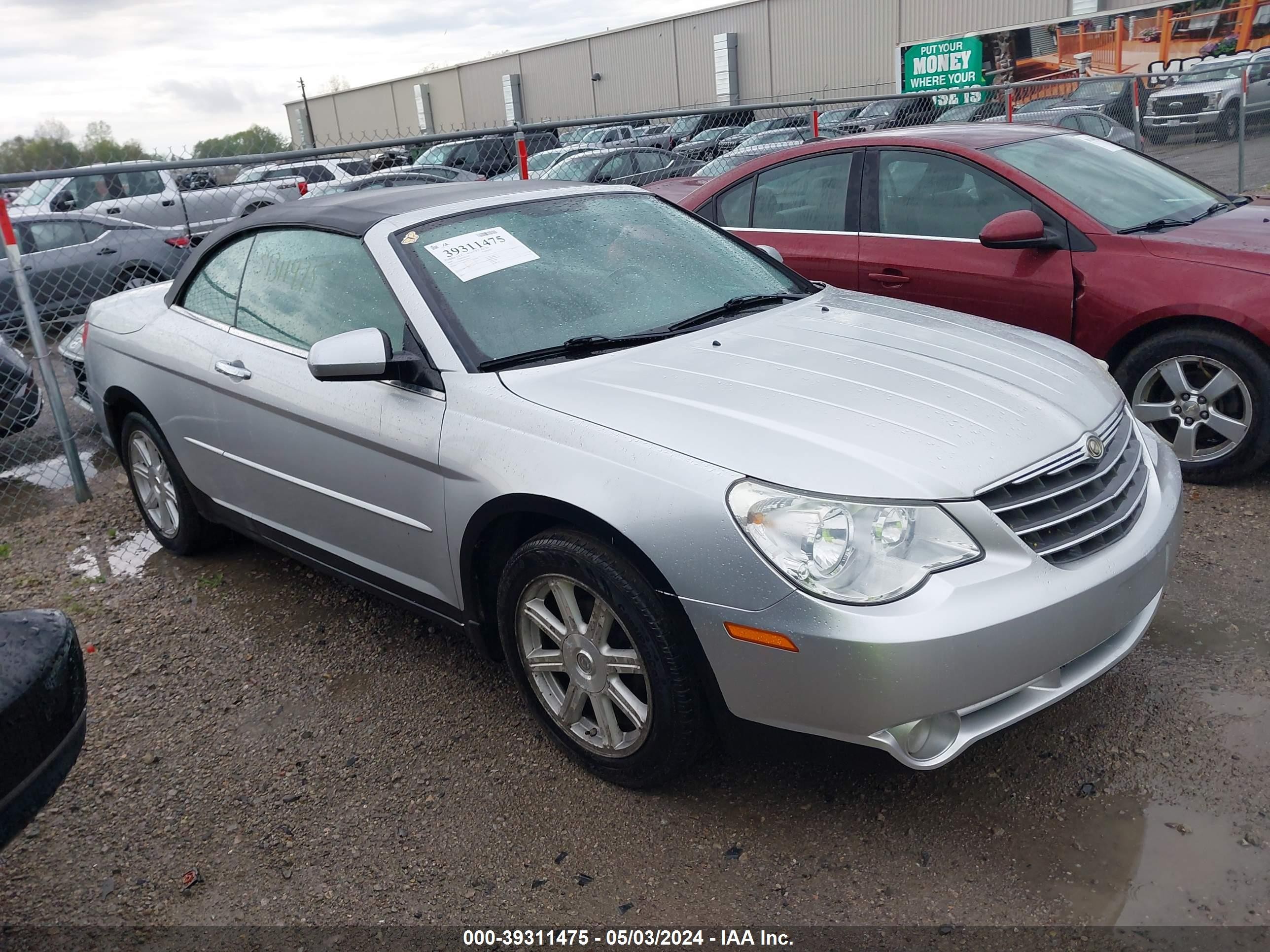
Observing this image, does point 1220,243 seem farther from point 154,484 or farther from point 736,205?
point 154,484

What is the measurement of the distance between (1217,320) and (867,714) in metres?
3.16

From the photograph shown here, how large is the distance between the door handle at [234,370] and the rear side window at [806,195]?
3.30 m

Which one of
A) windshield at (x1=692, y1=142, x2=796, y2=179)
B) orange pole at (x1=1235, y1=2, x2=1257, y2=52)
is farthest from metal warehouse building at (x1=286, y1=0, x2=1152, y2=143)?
windshield at (x1=692, y1=142, x2=796, y2=179)

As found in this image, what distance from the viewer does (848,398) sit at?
2729 mm

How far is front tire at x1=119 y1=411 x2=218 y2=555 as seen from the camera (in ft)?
14.9

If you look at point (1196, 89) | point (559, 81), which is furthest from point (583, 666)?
point (559, 81)

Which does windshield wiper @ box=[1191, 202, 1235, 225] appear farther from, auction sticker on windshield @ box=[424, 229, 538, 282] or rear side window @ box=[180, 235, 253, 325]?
rear side window @ box=[180, 235, 253, 325]

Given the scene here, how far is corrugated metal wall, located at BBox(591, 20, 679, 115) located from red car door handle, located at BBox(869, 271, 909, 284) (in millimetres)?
43026

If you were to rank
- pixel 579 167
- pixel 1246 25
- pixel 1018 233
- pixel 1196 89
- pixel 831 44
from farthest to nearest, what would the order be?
1. pixel 831 44
2. pixel 1246 25
3. pixel 579 167
4. pixel 1196 89
5. pixel 1018 233

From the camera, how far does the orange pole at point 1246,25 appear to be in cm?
2377

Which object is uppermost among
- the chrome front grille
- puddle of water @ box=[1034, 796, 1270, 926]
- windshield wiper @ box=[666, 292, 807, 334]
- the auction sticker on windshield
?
the auction sticker on windshield

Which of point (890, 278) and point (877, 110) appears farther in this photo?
point (877, 110)

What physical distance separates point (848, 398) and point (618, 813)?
130 cm

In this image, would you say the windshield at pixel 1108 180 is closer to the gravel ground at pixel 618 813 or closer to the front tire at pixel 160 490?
the gravel ground at pixel 618 813
